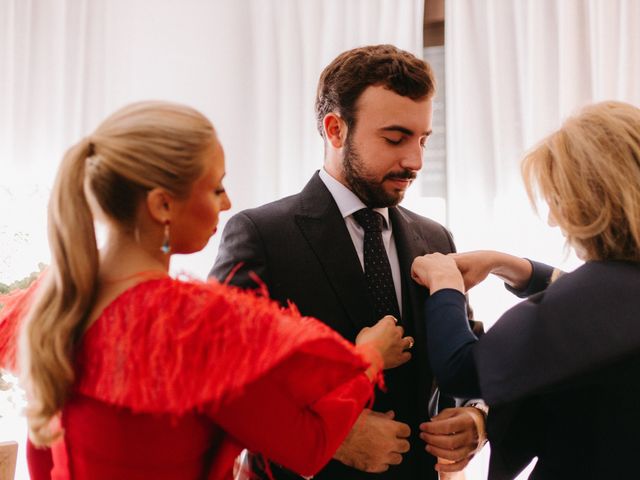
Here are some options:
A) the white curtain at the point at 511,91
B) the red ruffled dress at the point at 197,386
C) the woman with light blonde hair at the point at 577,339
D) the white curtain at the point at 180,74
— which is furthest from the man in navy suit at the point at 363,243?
the white curtain at the point at 180,74

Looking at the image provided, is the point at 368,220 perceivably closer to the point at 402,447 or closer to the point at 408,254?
the point at 408,254

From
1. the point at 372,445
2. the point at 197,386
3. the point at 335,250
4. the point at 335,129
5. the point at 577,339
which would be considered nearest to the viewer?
the point at 197,386

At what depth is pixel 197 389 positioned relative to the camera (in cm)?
82

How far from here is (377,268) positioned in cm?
150

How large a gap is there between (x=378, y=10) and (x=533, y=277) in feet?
4.83

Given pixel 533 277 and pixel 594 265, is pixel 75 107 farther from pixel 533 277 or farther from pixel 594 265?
pixel 594 265

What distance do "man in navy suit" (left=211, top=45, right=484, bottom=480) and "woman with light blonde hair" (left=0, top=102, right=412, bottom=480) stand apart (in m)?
0.46

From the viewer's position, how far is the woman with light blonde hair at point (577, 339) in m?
1.03

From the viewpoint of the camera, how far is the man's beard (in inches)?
61.2

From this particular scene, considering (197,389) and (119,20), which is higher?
(119,20)

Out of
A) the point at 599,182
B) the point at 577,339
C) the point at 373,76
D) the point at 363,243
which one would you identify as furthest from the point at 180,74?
the point at 577,339

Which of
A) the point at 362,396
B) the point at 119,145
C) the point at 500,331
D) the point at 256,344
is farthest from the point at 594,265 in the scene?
the point at 119,145

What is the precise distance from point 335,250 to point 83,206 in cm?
68

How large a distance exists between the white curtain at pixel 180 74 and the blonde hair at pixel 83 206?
1.83 meters
